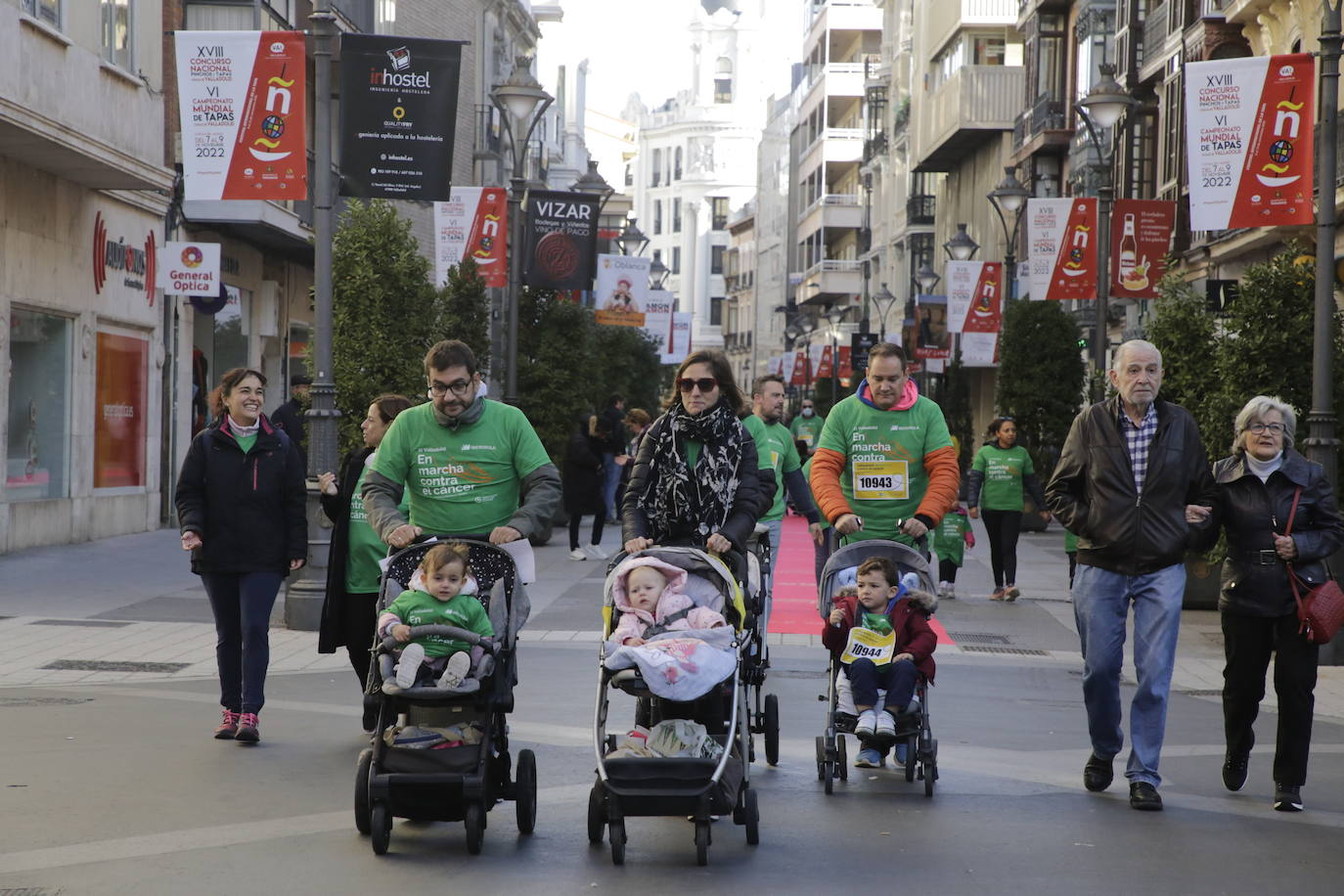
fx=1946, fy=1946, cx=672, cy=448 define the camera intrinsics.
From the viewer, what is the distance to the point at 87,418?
77.8 feet

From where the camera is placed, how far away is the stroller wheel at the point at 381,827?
7.05 metres

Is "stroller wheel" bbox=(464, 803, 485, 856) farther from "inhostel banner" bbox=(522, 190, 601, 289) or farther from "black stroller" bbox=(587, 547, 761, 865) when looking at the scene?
"inhostel banner" bbox=(522, 190, 601, 289)

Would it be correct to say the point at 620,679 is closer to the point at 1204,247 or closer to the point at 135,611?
the point at 135,611

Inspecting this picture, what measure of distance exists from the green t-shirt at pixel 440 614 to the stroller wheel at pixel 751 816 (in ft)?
3.81

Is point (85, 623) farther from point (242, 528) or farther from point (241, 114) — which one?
point (242, 528)

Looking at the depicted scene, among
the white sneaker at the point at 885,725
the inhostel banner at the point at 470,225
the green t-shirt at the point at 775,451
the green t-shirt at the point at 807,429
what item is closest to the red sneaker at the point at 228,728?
the white sneaker at the point at 885,725

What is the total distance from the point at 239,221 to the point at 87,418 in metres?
4.61

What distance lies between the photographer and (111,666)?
497 inches


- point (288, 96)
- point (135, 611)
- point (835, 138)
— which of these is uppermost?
point (835, 138)

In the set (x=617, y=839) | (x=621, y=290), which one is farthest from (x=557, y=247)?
(x=617, y=839)

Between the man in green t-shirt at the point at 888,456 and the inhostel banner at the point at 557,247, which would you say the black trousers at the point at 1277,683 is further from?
the inhostel banner at the point at 557,247

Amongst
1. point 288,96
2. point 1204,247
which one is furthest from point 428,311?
point 1204,247

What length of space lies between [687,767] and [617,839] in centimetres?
36

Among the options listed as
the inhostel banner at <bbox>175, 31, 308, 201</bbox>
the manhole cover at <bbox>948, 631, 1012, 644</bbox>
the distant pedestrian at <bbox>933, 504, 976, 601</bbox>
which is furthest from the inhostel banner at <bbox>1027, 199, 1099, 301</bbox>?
the inhostel banner at <bbox>175, 31, 308, 201</bbox>
